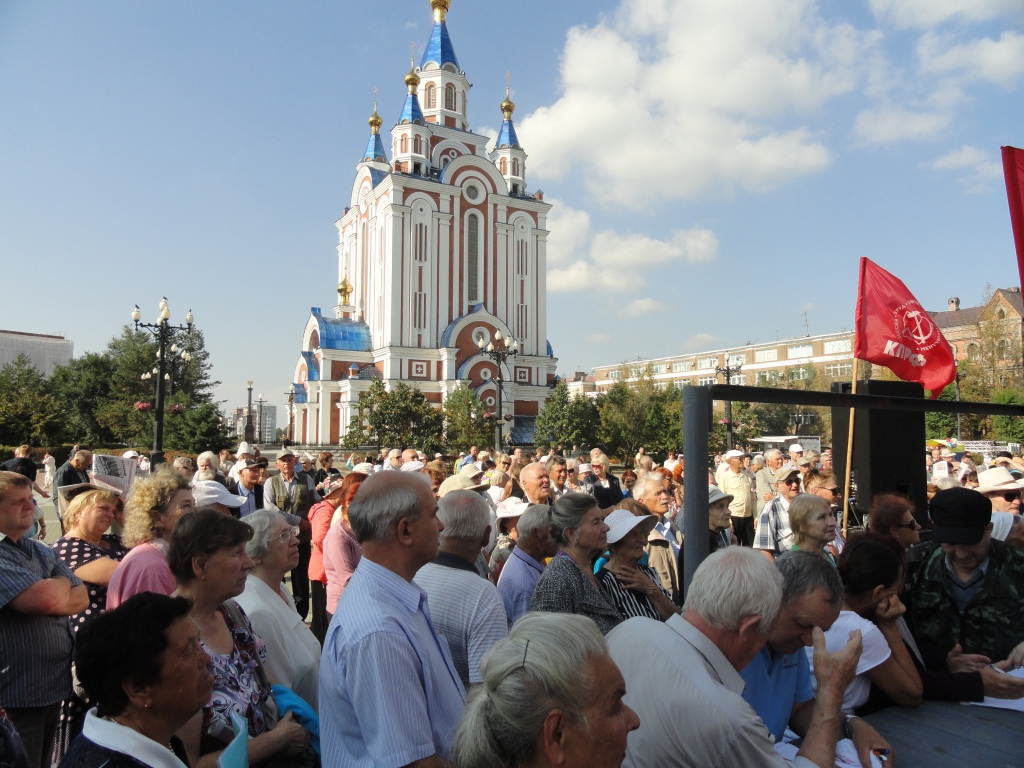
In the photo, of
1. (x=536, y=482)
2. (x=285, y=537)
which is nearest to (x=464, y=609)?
(x=285, y=537)

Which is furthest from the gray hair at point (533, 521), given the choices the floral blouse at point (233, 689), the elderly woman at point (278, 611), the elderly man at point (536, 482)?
the elderly man at point (536, 482)

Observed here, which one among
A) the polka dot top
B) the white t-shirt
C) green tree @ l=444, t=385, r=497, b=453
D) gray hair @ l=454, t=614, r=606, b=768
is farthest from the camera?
green tree @ l=444, t=385, r=497, b=453

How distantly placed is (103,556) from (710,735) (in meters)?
3.23

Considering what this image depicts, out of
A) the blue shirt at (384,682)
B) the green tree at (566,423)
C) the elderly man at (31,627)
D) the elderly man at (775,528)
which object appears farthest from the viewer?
the green tree at (566,423)

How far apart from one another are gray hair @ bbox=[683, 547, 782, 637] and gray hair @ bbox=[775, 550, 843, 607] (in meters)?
0.32

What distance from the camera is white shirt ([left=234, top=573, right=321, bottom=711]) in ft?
9.80

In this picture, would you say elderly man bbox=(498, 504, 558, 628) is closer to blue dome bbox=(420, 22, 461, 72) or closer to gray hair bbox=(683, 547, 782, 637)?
gray hair bbox=(683, 547, 782, 637)

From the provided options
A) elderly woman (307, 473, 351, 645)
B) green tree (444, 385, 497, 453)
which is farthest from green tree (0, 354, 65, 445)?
elderly woman (307, 473, 351, 645)

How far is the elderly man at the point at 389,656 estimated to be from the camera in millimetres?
1938

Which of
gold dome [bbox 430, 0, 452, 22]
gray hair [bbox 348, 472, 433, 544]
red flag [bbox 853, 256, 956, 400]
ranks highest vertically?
gold dome [bbox 430, 0, 452, 22]

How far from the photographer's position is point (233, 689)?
2.52m

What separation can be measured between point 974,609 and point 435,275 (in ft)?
140

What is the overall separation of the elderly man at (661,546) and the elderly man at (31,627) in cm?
366

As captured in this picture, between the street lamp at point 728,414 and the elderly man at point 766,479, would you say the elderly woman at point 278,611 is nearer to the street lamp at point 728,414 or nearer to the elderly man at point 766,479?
the street lamp at point 728,414
